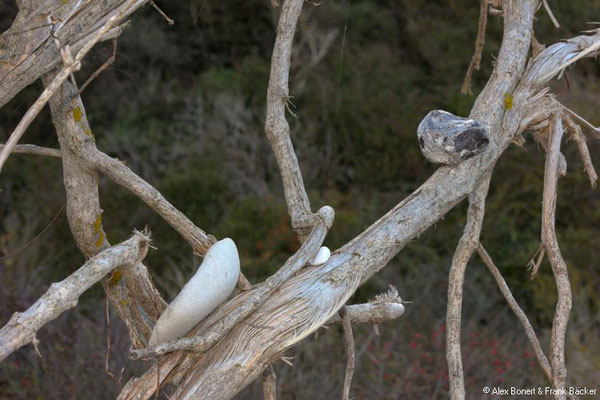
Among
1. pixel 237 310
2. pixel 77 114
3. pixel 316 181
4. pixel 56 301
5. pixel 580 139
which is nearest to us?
pixel 56 301

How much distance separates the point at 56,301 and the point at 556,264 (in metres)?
0.82

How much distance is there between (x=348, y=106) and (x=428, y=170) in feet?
2.30

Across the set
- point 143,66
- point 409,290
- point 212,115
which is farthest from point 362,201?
point 143,66

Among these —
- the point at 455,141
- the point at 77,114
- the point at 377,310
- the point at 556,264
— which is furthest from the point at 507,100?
the point at 77,114

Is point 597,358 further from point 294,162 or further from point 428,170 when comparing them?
point 294,162

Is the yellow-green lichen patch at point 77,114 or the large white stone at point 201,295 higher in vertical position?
the yellow-green lichen patch at point 77,114

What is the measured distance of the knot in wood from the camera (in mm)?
1207

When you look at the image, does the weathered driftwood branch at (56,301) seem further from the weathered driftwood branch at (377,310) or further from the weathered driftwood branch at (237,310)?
the weathered driftwood branch at (377,310)

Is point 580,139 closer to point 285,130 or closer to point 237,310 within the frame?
point 285,130

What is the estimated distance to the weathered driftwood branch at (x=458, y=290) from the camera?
3.94 ft

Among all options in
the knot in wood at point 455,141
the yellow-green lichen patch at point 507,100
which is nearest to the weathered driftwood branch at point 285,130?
the knot in wood at point 455,141

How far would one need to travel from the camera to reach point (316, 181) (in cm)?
491

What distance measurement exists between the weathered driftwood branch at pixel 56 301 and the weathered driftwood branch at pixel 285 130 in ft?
0.91

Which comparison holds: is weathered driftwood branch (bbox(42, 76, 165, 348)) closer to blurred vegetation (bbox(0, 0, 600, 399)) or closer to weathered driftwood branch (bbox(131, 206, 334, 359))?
weathered driftwood branch (bbox(131, 206, 334, 359))
